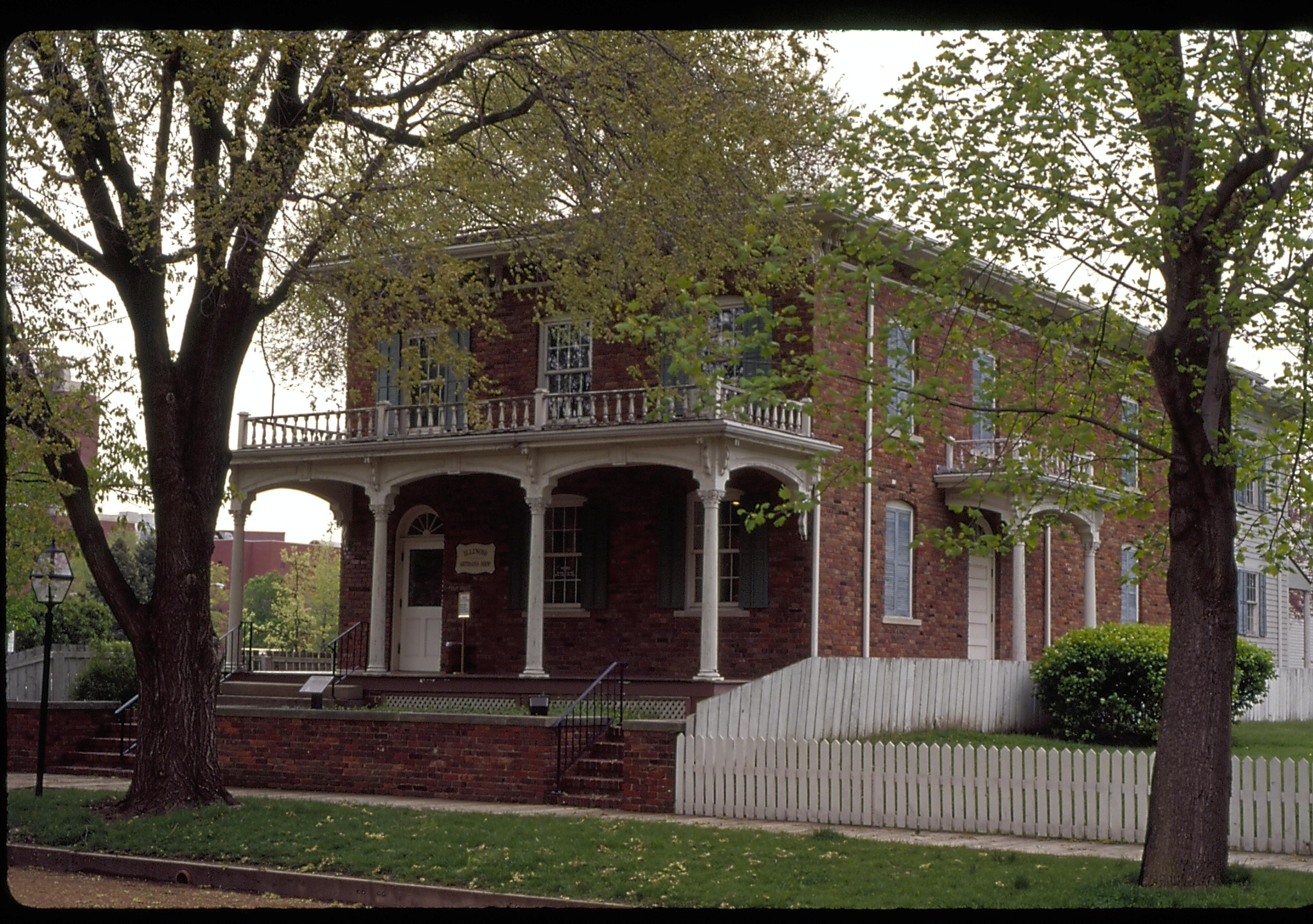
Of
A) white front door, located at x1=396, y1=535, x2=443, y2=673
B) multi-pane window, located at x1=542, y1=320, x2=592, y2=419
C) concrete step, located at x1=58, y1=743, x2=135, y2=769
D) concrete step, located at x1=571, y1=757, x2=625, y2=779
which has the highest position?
multi-pane window, located at x1=542, y1=320, x2=592, y2=419

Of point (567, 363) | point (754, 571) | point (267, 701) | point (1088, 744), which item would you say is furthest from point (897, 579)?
point (267, 701)

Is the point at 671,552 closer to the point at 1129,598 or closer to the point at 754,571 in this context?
the point at 754,571

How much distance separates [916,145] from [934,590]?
1473cm

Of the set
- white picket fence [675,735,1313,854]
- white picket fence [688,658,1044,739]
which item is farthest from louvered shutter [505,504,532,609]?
white picket fence [675,735,1313,854]

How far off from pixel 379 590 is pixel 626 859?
13.0 meters

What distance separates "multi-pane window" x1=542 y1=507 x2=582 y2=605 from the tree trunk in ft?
47.8

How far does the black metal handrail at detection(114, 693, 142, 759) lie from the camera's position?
20500 millimetres

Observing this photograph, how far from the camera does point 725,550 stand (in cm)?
2345

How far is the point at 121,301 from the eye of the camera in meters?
15.7

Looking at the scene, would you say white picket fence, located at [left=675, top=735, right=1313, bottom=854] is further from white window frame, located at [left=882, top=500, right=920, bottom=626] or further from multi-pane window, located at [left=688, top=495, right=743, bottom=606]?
white window frame, located at [left=882, top=500, right=920, bottom=626]

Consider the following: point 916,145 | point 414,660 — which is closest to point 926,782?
point 916,145

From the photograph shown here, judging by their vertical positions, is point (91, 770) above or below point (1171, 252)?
below

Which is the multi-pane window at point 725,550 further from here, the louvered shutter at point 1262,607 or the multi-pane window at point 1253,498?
the louvered shutter at point 1262,607

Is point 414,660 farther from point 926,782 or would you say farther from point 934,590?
point 926,782
